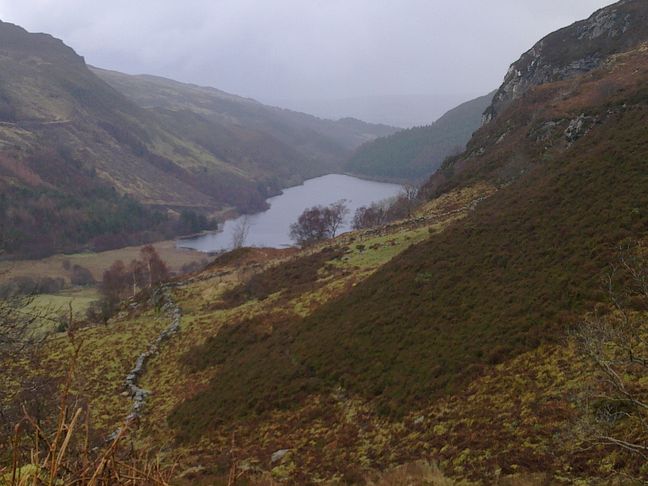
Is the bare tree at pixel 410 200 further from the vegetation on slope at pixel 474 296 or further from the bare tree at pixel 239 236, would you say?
the vegetation on slope at pixel 474 296

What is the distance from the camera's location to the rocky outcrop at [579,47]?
73.9 meters

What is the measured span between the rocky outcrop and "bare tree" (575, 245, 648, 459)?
72410mm

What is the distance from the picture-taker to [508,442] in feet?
34.8

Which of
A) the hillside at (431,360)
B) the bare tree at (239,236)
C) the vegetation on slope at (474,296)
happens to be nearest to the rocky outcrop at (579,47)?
the hillside at (431,360)

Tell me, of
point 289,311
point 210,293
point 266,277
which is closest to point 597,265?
A: point 289,311

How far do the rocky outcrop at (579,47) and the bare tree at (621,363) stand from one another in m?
72.4

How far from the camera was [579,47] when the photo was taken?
81312 millimetres

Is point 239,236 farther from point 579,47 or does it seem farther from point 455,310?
point 455,310

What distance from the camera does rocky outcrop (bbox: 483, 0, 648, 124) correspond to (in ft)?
243

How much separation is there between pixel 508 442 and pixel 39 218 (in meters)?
170

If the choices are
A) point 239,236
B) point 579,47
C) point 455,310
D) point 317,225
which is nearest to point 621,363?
point 455,310

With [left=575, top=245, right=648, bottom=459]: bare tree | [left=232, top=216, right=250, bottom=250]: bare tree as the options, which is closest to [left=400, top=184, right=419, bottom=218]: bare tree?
[left=232, top=216, right=250, bottom=250]: bare tree

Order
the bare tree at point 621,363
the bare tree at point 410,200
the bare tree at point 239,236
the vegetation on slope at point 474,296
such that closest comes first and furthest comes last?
the bare tree at point 621,363
the vegetation on slope at point 474,296
the bare tree at point 410,200
the bare tree at point 239,236

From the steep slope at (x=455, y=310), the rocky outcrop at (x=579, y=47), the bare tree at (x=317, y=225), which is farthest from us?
the bare tree at (x=317, y=225)
